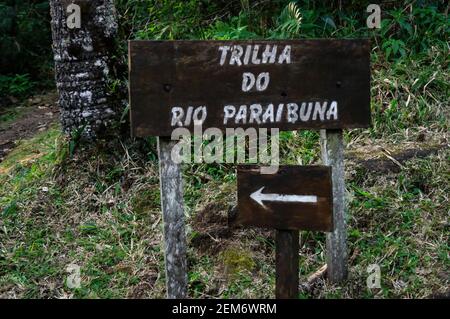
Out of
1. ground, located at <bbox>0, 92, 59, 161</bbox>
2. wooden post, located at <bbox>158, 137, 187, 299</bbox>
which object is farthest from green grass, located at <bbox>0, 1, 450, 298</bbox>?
ground, located at <bbox>0, 92, 59, 161</bbox>

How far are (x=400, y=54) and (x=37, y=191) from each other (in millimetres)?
3276

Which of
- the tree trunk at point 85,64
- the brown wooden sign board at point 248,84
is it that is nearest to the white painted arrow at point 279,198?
the brown wooden sign board at point 248,84

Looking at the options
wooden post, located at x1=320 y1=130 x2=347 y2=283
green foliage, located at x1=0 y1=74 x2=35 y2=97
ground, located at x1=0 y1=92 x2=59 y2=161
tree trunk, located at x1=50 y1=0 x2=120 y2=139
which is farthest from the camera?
green foliage, located at x1=0 y1=74 x2=35 y2=97

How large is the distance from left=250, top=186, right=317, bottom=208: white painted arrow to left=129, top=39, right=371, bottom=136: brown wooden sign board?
399mm

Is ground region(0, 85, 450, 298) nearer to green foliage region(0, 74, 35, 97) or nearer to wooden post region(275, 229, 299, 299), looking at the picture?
wooden post region(275, 229, 299, 299)

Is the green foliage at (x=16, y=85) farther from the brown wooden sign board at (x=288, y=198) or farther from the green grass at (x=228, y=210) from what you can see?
the brown wooden sign board at (x=288, y=198)

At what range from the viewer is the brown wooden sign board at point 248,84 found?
3.36 metres

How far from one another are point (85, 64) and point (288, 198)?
7.77 feet

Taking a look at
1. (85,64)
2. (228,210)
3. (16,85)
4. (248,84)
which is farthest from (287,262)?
(16,85)

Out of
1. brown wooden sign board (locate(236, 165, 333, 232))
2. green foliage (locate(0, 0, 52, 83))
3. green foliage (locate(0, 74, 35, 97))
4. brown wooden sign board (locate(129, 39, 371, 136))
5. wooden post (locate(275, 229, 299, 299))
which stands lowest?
wooden post (locate(275, 229, 299, 299))

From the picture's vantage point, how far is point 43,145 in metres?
6.12

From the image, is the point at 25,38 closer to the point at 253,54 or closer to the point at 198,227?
the point at 198,227

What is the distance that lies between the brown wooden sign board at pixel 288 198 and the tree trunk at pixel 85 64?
6.77 feet

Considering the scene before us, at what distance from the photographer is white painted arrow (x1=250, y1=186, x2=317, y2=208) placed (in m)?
3.21
